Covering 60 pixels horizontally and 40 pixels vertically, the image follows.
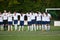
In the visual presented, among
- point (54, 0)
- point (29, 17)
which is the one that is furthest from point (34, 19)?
point (54, 0)

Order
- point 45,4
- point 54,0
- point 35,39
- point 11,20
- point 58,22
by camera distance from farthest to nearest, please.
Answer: point 54,0 < point 45,4 < point 58,22 < point 11,20 < point 35,39

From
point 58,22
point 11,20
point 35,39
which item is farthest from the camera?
point 58,22

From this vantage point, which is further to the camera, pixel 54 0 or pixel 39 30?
pixel 54 0

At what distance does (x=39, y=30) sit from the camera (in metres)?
25.2

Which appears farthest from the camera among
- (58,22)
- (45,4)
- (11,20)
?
(45,4)

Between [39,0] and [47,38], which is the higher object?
[39,0]

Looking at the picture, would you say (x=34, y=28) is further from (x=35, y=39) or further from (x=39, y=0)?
(x=39, y=0)

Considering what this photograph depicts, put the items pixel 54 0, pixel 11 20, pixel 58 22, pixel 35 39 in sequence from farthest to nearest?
pixel 54 0 → pixel 58 22 → pixel 11 20 → pixel 35 39

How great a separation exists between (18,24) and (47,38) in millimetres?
5639

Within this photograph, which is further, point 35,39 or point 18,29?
point 18,29

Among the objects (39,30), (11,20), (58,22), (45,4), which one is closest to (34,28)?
(39,30)

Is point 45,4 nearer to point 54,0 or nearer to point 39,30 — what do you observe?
point 54,0

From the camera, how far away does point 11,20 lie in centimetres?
2475

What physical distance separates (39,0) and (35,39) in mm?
18206
